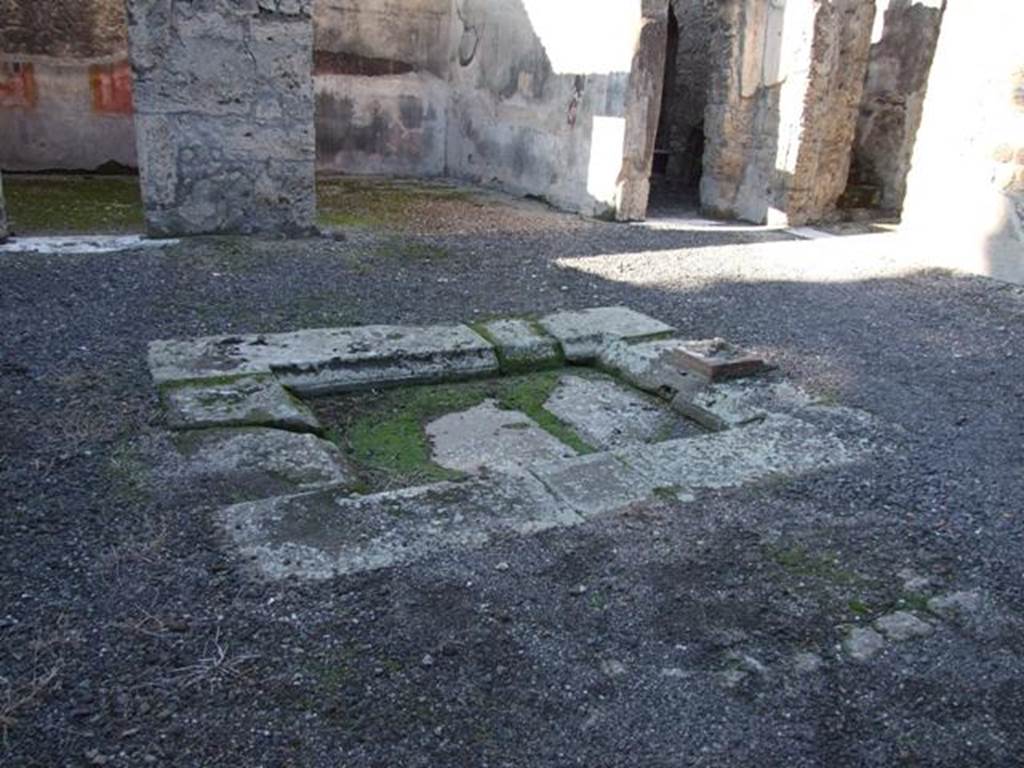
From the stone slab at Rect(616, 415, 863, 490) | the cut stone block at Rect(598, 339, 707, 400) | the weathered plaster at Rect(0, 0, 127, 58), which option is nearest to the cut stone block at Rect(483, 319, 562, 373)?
the cut stone block at Rect(598, 339, 707, 400)

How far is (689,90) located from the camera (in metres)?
11.2

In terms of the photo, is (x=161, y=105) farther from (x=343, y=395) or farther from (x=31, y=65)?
(x=31, y=65)

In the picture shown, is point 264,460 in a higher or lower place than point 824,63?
lower

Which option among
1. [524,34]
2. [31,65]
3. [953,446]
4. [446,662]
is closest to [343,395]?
[446,662]

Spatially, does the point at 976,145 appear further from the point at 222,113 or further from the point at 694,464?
the point at 222,113

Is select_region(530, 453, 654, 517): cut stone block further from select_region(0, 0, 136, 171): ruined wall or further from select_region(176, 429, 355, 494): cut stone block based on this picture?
select_region(0, 0, 136, 171): ruined wall

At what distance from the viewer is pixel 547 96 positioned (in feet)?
27.9

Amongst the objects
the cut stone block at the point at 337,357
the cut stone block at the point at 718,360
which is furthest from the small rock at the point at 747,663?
the cut stone block at the point at 337,357

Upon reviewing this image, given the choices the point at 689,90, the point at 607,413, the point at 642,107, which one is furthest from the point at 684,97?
the point at 607,413

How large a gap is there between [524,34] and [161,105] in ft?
14.3

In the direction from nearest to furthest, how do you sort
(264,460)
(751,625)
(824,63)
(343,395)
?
(751,625)
(264,460)
(343,395)
(824,63)

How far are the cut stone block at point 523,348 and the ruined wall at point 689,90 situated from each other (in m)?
7.62

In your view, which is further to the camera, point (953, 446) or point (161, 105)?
point (161, 105)

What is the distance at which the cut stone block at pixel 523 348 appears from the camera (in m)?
3.99
